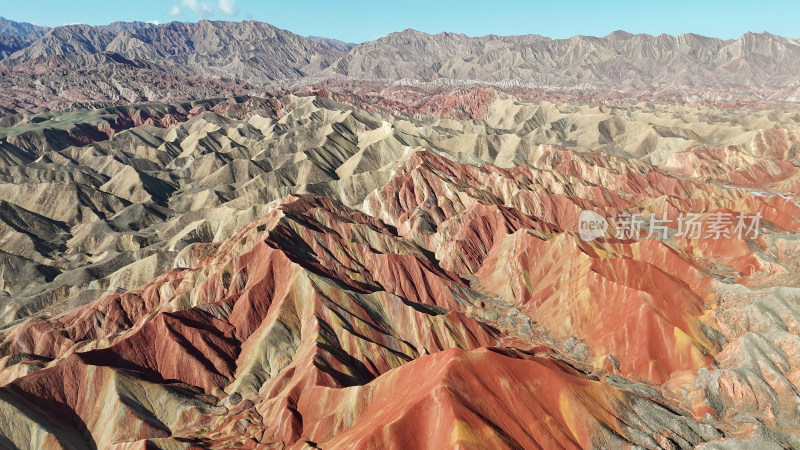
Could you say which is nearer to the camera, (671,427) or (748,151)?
(671,427)

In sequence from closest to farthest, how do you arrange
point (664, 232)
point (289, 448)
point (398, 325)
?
point (289, 448) → point (398, 325) → point (664, 232)

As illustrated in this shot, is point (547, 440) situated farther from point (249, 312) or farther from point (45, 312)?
point (45, 312)

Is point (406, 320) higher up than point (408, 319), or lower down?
lower down

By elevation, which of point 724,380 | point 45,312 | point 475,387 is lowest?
point 45,312

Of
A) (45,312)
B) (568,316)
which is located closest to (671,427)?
(568,316)

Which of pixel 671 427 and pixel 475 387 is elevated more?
pixel 475 387

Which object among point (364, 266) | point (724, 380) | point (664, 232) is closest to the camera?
point (724, 380)

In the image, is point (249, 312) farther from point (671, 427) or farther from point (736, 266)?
point (736, 266)
